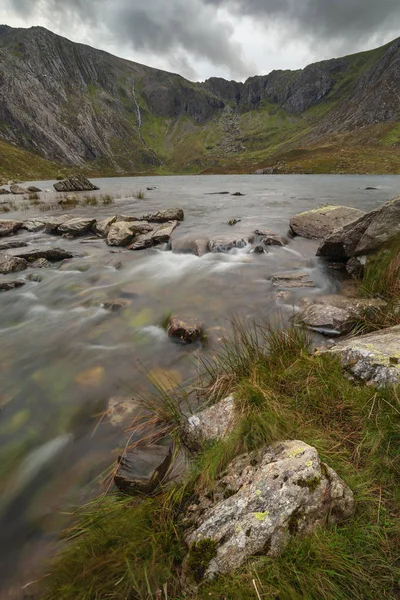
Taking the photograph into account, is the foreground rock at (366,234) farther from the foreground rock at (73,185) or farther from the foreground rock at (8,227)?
the foreground rock at (73,185)

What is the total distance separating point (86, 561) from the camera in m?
2.40

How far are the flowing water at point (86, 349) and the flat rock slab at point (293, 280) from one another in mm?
302

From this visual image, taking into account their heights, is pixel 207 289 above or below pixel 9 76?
below

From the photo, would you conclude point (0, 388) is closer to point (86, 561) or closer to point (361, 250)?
point (86, 561)

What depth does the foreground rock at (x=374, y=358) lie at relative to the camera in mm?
3535

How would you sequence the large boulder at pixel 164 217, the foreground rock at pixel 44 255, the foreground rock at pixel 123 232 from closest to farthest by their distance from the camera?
1. the foreground rock at pixel 44 255
2. the foreground rock at pixel 123 232
3. the large boulder at pixel 164 217

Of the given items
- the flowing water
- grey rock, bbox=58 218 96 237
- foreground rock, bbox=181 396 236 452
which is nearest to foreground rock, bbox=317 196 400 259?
the flowing water

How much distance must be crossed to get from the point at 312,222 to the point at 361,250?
636cm

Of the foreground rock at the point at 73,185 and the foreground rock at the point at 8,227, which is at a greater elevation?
the foreground rock at the point at 73,185

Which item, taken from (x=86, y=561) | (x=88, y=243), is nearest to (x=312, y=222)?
(x=88, y=243)

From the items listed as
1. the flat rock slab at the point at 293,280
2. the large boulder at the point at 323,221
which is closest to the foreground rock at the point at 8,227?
the flat rock slab at the point at 293,280

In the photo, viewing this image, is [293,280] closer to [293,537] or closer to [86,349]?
[86,349]

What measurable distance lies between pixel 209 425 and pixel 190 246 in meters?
11.6

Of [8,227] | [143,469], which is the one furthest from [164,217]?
[143,469]
